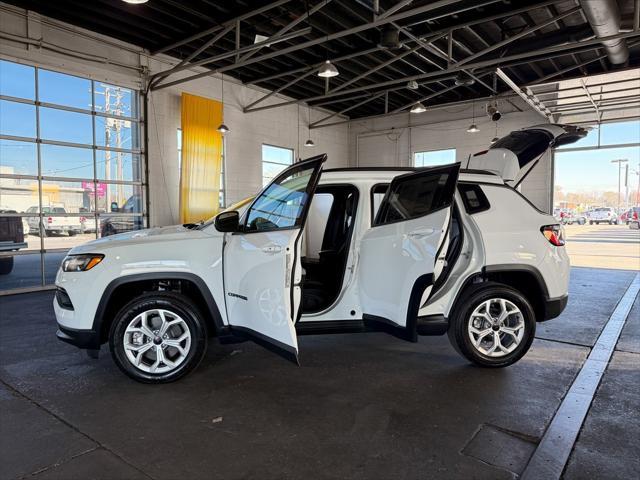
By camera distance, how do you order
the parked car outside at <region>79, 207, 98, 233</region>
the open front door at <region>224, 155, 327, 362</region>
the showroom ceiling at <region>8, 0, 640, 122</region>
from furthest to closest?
the parked car outside at <region>79, 207, 98, 233</region> < the showroom ceiling at <region>8, 0, 640, 122</region> < the open front door at <region>224, 155, 327, 362</region>

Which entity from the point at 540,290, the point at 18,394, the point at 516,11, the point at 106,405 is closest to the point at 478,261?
the point at 540,290

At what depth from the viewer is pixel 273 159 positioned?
12.7 meters

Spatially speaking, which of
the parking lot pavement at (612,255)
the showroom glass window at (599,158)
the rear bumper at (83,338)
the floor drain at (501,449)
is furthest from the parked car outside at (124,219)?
the showroom glass window at (599,158)

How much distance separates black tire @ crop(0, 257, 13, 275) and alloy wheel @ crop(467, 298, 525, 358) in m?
7.95

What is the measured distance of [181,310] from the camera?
3.10 meters

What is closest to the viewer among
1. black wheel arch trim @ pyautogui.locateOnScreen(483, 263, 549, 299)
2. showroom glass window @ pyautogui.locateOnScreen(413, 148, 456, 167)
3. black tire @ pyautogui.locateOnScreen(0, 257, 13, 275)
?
black wheel arch trim @ pyautogui.locateOnScreen(483, 263, 549, 299)

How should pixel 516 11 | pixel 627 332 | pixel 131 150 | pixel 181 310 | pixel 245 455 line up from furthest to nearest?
pixel 131 150
pixel 516 11
pixel 627 332
pixel 181 310
pixel 245 455

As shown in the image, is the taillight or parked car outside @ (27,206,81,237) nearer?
the taillight

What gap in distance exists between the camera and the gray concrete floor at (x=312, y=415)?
2.18 meters

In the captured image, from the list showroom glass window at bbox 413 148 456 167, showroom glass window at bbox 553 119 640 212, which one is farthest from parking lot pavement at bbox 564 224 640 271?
showroom glass window at bbox 413 148 456 167

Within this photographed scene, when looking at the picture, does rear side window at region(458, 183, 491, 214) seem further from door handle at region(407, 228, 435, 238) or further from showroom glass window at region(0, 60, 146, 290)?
showroom glass window at region(0, 60, 146, 290)

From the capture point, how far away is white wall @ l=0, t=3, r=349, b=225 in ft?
23.8

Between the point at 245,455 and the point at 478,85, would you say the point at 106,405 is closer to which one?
the point at 245,455

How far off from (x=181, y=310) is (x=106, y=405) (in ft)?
2.53
